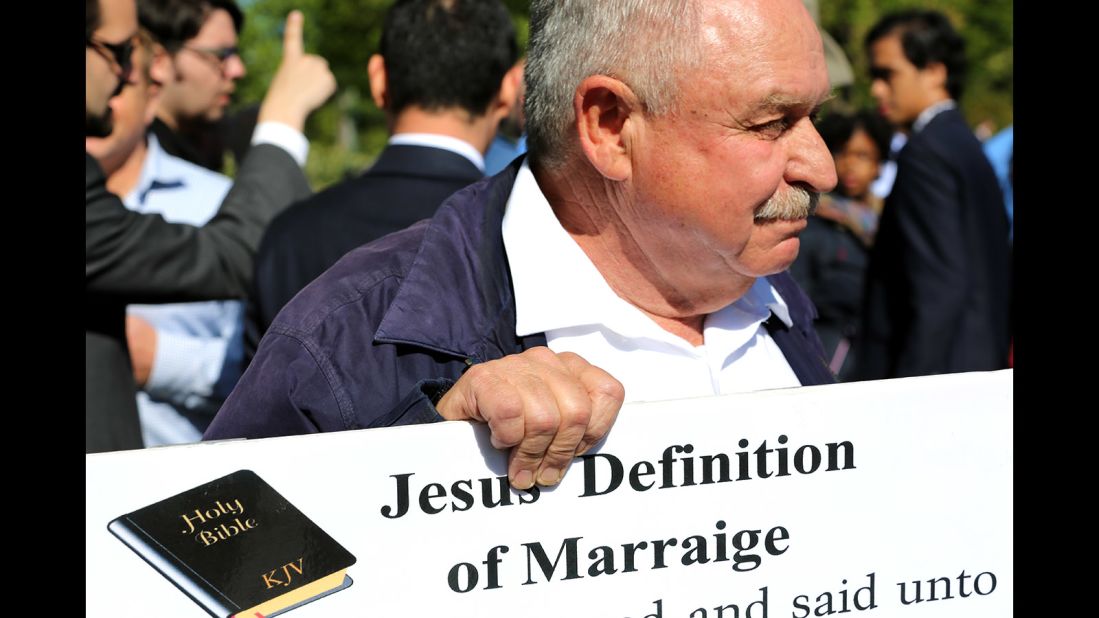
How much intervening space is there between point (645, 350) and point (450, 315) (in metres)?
0.37

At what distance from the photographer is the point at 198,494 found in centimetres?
126

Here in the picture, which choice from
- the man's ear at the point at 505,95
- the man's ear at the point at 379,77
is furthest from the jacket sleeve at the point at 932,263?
the man's ear at the point at 379,77

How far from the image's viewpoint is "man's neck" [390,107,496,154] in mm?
3162

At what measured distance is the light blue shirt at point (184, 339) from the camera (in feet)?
10.6

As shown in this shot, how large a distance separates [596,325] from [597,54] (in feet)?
1.51

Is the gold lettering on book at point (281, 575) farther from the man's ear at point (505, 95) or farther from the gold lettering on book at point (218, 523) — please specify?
the man's ear at point (505, 95)

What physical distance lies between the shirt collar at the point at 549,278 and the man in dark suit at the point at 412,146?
3.86ft

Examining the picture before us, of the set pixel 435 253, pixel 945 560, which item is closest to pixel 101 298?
pixel 435 253

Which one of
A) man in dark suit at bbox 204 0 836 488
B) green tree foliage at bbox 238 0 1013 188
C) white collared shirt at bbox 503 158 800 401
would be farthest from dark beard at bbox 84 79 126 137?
green tree foliage at bbox 238 0 1013 188

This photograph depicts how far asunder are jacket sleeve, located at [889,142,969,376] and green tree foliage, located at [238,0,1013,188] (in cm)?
1214

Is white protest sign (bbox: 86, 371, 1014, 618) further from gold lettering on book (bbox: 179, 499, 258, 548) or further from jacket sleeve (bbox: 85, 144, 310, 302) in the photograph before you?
jacket sleeve (bbox: 85, 144, 310, 302)

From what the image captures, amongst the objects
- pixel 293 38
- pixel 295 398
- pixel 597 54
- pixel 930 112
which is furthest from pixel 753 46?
pixel 930 112

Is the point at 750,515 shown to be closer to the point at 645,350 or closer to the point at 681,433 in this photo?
the point at 681,433

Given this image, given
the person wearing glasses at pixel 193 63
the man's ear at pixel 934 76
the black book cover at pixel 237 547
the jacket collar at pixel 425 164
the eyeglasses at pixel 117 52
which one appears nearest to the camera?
the black book cover at pixel 237 547
